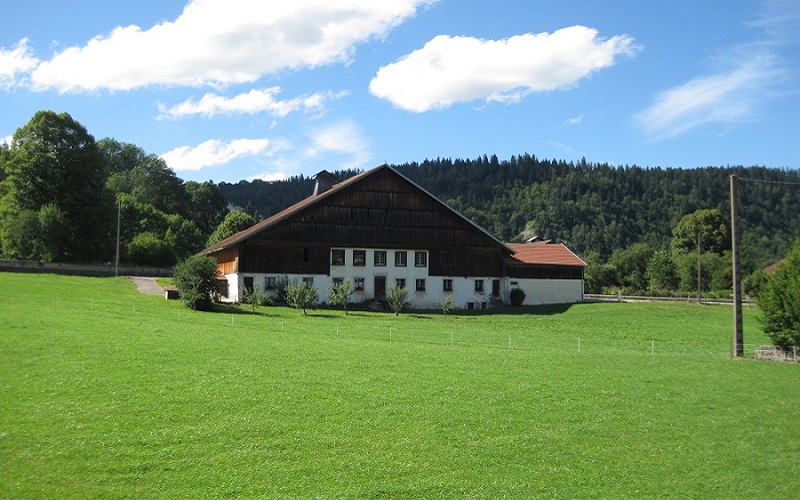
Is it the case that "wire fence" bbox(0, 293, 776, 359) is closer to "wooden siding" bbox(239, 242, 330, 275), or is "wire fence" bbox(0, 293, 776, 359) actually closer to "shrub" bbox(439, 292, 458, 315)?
"shrub" bbox(439, 292, 458, 315)

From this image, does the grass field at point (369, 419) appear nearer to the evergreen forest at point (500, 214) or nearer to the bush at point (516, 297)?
the evergreen forest at point (500, 214)

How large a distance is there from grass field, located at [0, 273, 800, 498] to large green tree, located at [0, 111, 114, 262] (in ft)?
149

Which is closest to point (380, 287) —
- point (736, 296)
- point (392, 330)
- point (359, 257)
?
point (359, 257)

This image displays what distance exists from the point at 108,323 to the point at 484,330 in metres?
21.7

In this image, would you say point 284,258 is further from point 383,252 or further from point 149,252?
point 149,252

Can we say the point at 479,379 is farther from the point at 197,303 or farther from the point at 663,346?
the point at 197,303

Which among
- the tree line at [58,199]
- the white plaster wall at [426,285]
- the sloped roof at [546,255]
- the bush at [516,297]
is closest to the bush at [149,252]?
the tree line at [58,199]

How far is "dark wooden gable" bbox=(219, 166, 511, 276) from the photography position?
5475 centimetres

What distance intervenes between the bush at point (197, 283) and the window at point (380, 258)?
16559mm

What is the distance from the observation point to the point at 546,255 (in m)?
64.4

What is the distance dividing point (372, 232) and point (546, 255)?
1835 centimetres

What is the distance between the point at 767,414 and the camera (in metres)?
19.0

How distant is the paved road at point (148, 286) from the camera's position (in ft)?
183

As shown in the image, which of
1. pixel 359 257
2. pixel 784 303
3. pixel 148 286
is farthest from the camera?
pixel 148 286
